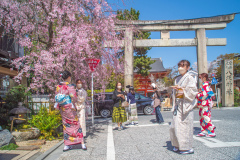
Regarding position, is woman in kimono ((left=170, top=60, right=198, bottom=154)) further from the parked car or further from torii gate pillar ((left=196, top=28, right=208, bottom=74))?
torii gate pillar ((left=196, top=28, right=208, bottom=74))

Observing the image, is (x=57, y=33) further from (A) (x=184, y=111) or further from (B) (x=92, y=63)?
(A) (x=184, y=111)

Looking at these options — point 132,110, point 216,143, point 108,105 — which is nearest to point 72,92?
point 216,143

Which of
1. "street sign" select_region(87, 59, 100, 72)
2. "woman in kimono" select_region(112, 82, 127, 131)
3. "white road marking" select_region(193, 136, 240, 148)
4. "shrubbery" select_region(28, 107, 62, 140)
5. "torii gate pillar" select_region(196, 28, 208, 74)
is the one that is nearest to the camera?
"white road marking" select_region(193, 136, 240, 148)

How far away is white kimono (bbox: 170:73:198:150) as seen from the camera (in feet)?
12.3

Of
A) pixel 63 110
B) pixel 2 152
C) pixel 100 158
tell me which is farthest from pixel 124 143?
pixel 2 152

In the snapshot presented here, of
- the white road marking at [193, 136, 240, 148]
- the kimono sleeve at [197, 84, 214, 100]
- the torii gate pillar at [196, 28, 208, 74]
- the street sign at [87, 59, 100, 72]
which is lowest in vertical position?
the white road marking at [193, 136, 240, 148]

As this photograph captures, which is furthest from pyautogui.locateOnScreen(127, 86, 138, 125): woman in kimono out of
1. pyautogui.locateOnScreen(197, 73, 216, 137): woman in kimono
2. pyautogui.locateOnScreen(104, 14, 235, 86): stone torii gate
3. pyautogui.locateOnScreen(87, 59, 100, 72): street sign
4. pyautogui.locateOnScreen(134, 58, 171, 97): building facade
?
pyautogui.locateOnScreen(134, 58, 171, 97): building facade

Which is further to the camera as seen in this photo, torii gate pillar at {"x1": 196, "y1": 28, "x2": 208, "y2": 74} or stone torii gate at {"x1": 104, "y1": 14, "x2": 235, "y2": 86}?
torii gate pillar at {"x1": 196, "y1": 28, "x2": 208, "y2": 74}

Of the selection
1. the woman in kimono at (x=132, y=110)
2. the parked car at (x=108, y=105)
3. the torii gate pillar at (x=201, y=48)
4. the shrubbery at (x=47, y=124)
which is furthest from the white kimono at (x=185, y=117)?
the torii gate pillar at (x=201, y=48)

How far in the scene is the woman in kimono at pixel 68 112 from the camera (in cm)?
425

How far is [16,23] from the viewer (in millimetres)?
5359

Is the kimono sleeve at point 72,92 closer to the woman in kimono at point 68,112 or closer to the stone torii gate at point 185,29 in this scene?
the woman in kimono at point 68,112

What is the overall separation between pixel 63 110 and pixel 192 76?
301 cm

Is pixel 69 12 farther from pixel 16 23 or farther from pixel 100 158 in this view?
pixel 100 158
